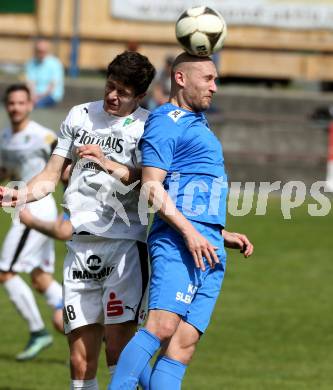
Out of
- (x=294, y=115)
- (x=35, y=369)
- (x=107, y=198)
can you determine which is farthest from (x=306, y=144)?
(x=107, y=198)

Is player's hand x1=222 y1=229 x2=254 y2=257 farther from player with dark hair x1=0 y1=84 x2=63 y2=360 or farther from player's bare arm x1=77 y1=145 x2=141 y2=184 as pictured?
player with dark hair x1=0 y1=84 x2=63 y2=360

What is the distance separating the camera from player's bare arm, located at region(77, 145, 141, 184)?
654cm

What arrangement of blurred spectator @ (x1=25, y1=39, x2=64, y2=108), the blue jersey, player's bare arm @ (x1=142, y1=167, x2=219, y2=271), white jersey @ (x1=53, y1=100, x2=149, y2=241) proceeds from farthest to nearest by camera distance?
blurred spectator @ (x1=25, y1=39, x2=64, y2=108)
white jersey @ (x1=53, y1=100, x2=149, y2=241)
the blue jersey
player's bare arm @ (x1=142, y1=167, x2=219, y2=271)

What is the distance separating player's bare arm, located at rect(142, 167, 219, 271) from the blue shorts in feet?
0.38

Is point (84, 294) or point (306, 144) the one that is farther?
point (306, 144)

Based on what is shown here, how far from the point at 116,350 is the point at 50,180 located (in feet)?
3.58

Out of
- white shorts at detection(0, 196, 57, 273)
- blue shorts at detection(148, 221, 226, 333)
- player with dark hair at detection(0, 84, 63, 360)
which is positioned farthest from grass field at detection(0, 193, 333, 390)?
blue shorts at detection(148, 221, 226, 333)

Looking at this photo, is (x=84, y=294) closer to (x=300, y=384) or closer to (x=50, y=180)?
(x=50, y=180)

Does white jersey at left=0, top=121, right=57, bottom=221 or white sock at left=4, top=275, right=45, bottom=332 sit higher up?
white jersey at left=0, top=121, right=57, bottom=221

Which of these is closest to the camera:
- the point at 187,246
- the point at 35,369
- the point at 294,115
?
the point at 187,246

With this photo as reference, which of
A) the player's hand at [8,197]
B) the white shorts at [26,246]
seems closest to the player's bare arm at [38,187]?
the player's hand at [8,197]

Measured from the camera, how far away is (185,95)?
21.7 ft

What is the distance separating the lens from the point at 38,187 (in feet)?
22.9

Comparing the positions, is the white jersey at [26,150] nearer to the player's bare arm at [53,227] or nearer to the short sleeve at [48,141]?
the short sleeve at [48,141]
